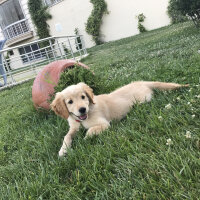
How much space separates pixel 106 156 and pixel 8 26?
26.1 meters

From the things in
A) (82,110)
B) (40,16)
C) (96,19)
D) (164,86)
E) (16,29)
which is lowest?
(164,86)

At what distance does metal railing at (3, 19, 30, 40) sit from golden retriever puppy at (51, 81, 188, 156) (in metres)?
23.3

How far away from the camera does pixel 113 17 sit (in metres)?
19.2

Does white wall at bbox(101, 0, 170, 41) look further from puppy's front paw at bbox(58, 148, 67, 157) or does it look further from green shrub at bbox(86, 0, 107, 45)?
puppy's front paw at bbox(58, 148, 67, 157)

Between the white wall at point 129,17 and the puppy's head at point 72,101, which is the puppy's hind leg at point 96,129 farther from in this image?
the white wall at point 129,17

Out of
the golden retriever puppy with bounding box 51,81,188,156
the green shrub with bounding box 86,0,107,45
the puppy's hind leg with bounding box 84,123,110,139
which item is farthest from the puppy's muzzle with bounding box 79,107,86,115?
the green shrub with bounding box 86,0,107,45

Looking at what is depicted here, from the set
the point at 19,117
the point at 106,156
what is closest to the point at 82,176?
the point at 106,156

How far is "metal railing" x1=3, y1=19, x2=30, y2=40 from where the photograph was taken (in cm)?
2461

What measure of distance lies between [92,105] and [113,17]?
1744 cm

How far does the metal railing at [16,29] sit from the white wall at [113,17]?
3.52 meters

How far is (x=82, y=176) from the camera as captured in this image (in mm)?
1933

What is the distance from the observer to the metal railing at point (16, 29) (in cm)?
2461

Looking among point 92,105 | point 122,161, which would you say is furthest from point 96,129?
point 122,161

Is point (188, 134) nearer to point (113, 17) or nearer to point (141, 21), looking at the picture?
point (141, 21)
